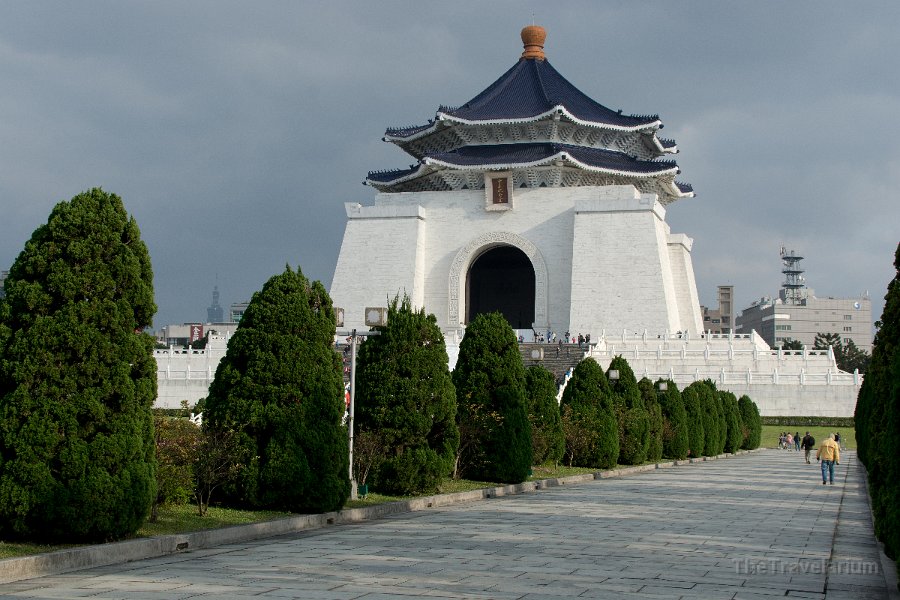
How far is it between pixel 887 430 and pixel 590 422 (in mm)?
11935

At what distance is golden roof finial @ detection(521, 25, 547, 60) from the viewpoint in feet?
156

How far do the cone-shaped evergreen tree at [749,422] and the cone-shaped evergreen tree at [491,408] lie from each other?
16976mm

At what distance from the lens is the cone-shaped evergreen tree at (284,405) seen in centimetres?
1030

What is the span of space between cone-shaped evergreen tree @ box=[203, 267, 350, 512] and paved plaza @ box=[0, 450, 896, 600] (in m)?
0.59

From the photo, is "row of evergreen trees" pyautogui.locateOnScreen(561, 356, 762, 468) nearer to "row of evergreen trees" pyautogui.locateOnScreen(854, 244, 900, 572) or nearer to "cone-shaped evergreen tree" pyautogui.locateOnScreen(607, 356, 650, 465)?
"cone-shaped evergreen tree" pyautogui.locateOnScreen(607, 356, 650, 465)

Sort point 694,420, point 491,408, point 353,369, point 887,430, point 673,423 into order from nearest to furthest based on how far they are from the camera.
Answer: point 887,430
point 353,369
point 491,408
point 673,423
point 694,420

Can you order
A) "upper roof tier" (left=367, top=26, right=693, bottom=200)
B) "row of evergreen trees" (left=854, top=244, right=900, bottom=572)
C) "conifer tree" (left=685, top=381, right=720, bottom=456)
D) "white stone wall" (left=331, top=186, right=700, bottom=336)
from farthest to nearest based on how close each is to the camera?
"upper roof tier" (left=367, top=26, right=693, bottom=200)
"white stone wall" (left=331, top=186, right=700, bottom=336)
"conifer tree" (left=685, top=381, right=720, bottom=456)
"row of evergreen trees" (left=854, top=244, right=900, bottom=572)

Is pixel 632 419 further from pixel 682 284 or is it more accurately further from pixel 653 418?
pixel 682 284

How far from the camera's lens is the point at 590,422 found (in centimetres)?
1908

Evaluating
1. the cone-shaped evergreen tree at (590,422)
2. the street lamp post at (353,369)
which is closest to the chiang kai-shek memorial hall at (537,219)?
the cone-shaped evergreen tree at (590,422)

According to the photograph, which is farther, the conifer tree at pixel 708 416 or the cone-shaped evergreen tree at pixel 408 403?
the conifer tree at pixel 708 416

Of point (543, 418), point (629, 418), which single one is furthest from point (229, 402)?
point (629, 418)

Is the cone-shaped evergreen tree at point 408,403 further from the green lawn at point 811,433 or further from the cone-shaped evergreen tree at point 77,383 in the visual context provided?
the green lawn at point 811,433

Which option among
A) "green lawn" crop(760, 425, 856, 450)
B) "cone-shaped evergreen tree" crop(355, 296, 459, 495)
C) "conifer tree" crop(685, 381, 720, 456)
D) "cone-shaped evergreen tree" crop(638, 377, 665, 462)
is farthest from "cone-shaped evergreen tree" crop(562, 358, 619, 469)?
"green lawn" crop(760, 425, 856, 450)
